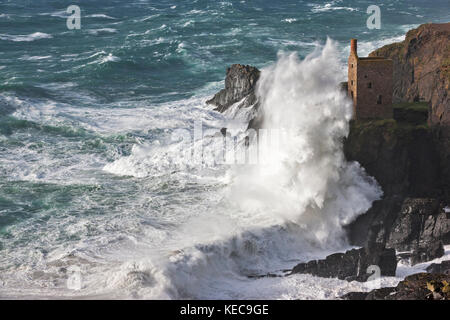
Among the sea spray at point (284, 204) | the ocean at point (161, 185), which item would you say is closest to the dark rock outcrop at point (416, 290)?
the ocean at point (161, 185)

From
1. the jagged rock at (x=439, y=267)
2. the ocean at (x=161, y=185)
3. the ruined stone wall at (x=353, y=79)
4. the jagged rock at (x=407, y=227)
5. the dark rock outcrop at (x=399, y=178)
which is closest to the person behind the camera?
the jagged rock at (x=439, y=267)

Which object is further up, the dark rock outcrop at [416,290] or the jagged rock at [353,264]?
the dark rock outcrop at [416,290]

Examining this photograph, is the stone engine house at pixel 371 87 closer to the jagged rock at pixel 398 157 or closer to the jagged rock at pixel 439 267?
the jagged rock at pixel 398 157
